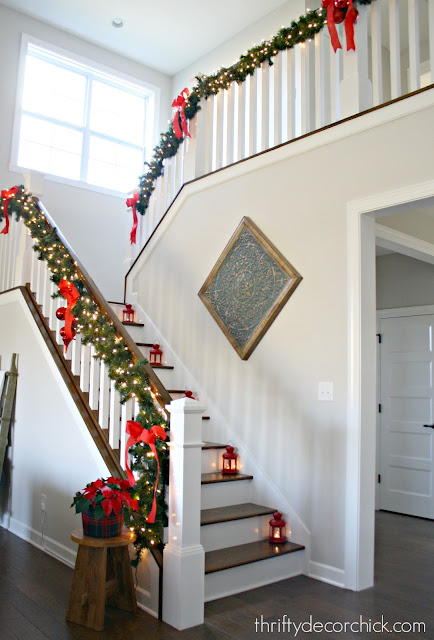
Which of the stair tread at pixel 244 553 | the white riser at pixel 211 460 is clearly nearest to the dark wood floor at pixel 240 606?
the stair tread at pixel 244 553

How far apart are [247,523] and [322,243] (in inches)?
75.5

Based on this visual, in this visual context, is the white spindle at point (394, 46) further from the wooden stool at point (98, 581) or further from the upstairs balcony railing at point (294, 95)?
the wooden stool at point (98, 581)

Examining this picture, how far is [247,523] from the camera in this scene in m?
3.70

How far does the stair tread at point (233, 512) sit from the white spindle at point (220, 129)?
2831 mm

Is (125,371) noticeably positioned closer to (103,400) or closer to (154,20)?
(103,400)

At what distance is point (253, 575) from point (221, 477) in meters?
0.75

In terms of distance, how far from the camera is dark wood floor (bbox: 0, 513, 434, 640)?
9.01 feet

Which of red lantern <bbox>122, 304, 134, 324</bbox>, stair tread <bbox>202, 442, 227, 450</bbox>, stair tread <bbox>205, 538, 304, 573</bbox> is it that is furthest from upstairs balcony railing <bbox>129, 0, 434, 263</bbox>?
stair tread <bbox>205, 538, 304, 573</bbox>

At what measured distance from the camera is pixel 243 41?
23.4 ft

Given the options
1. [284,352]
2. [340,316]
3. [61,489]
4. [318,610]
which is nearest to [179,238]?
[284,352]

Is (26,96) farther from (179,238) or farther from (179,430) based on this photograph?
(179,430)

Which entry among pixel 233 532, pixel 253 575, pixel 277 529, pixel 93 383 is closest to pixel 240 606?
pixel 253 575

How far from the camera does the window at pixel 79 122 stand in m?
7.00

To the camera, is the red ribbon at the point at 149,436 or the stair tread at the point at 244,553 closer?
the red ribbon at the point at 149,436
